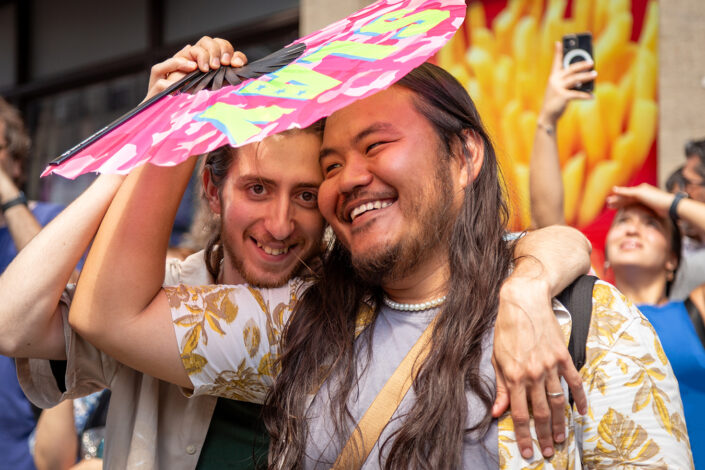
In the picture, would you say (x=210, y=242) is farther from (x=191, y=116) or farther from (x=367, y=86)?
(x=367, y=86)

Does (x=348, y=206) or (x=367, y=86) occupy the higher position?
(x=367, y=86)

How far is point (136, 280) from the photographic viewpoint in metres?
1.81

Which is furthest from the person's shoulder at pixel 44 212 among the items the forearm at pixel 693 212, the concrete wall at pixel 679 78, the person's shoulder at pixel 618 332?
the concrete wall at pixel 679 78

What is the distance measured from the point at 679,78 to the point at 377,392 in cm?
→ 303

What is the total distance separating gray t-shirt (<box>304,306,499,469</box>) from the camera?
1.56 metres

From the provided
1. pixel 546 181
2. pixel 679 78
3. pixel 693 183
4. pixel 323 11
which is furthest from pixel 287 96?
pixel 323 11

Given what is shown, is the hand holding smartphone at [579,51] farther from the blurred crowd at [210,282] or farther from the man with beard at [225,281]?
the man with beard at [225,281]

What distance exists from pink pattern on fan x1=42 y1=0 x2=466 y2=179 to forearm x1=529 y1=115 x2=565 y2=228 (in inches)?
64.6

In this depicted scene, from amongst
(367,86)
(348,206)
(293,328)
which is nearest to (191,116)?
(367,86)

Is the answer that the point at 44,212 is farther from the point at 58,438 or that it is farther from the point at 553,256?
the point at 553,256

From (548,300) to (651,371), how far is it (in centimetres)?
26

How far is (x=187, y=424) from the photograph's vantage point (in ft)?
6.51

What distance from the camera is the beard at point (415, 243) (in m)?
1.76

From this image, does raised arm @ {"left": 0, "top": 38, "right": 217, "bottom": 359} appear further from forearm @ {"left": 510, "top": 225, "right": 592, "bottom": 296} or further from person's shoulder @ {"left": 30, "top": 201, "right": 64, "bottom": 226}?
person's shoulder @ {"left": 30, "top": 201, "right": 64, "bottom": 226}
